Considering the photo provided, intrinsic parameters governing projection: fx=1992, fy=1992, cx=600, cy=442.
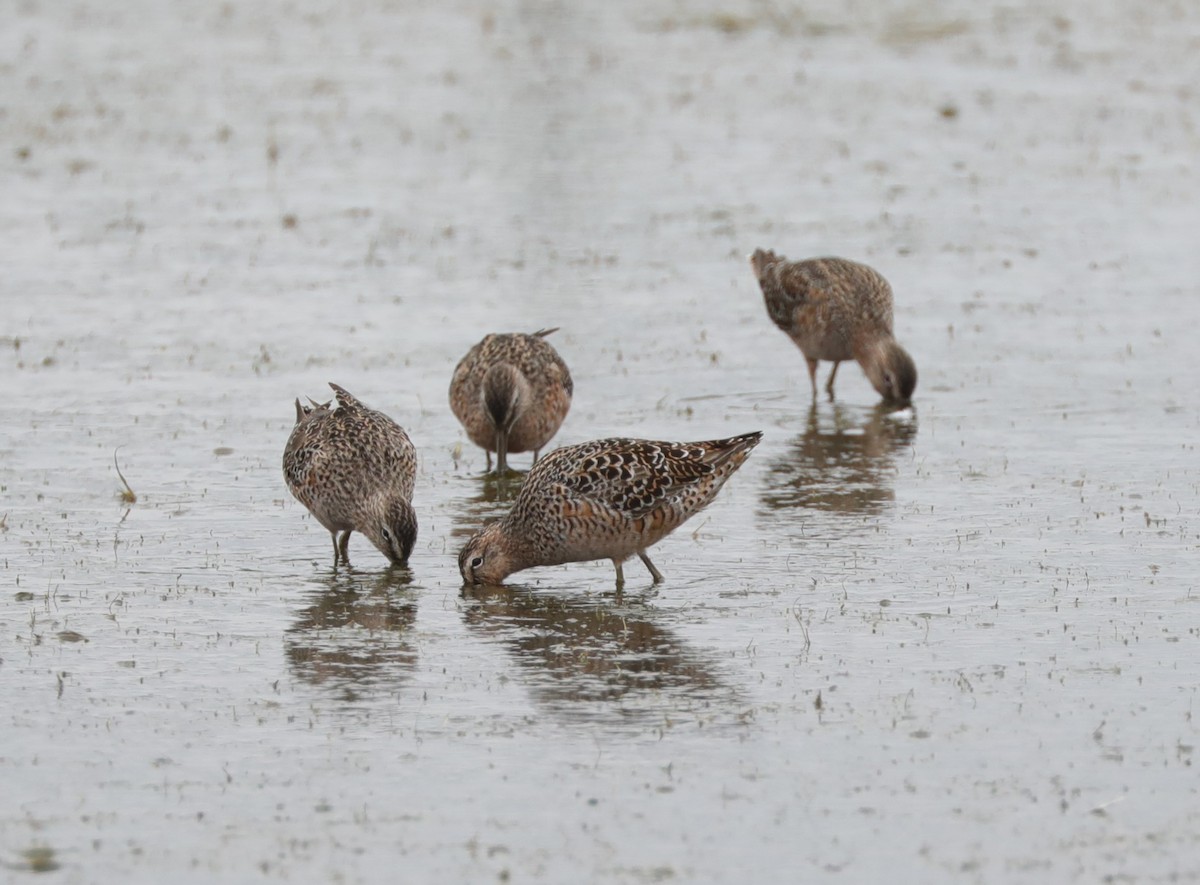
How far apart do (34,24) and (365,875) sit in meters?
30.0

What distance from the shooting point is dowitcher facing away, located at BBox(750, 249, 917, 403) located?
14.9m

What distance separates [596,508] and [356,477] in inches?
54.3

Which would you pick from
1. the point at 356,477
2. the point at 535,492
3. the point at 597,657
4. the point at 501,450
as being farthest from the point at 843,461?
the point at 597,657

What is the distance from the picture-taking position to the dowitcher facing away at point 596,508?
10312mm

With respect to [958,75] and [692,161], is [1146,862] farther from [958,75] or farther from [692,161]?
[958,75]

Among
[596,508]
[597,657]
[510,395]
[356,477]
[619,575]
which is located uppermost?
[510,395]

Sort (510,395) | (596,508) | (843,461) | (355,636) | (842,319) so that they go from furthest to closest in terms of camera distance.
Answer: (842,319), (843,461), (510,395), (596,508), (355,636)

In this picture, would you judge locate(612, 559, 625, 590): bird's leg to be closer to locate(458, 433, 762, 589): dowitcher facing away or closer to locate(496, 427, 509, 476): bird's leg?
locate(458, 433, 762, 589): dowitcher facing away

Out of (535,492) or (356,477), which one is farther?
(356,477)

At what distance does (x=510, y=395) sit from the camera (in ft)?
41.5

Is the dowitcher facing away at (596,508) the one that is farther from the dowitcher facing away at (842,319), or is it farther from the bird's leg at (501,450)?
the dowitcher facing away at (842,319)

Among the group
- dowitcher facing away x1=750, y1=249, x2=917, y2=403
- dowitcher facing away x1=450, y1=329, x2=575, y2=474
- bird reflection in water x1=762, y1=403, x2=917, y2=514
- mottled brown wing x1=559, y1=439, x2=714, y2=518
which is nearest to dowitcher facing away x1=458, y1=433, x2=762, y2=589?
mottled brown wing x1=559, y1=439, x2=714, y2=518

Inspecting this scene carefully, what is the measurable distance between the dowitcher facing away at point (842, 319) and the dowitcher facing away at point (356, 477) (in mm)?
4856

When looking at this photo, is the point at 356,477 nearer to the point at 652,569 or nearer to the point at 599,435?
the point at 652,569
